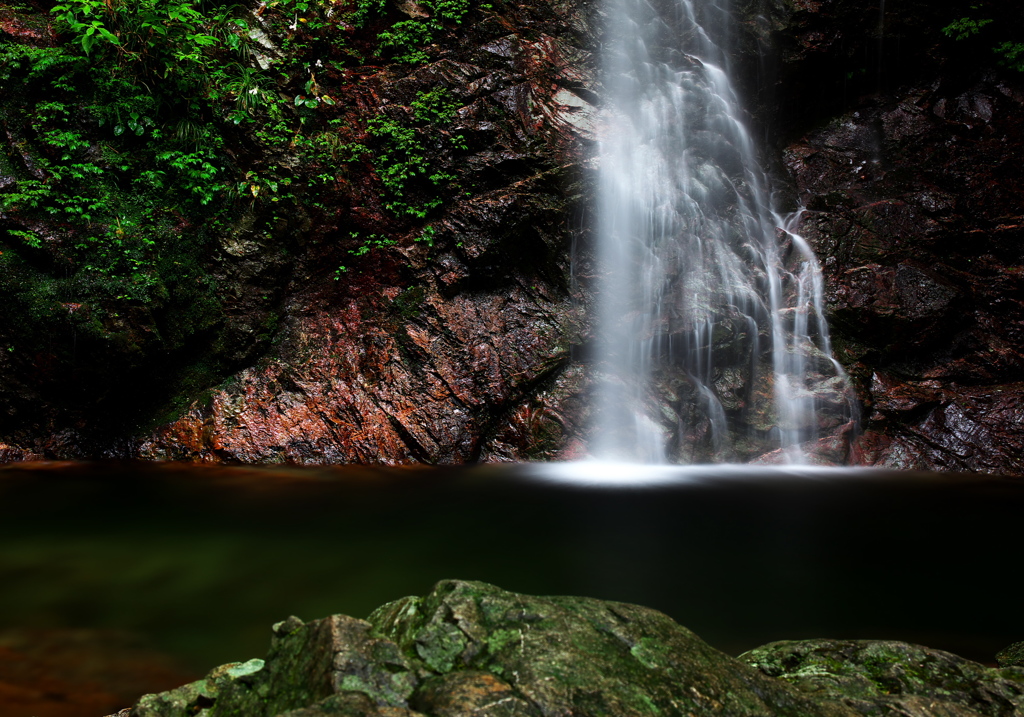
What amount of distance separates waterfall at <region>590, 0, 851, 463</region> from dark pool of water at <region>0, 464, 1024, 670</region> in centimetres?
151

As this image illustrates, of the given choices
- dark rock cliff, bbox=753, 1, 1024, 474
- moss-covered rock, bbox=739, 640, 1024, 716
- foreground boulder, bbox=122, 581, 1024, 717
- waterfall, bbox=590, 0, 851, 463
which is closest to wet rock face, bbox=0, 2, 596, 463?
waterfall, bbox=590, 0, 851, 463

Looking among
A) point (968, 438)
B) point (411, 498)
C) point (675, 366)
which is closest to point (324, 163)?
point (411, 498)

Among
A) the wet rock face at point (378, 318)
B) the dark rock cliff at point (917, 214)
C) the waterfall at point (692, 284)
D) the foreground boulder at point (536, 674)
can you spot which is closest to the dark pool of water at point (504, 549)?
the wet rock face at point (378, 318)

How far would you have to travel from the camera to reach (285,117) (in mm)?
8289

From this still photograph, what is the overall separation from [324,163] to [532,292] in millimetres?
4028

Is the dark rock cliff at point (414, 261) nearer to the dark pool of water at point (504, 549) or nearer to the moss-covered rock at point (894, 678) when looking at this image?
the dark pool of water at point (504, 549)

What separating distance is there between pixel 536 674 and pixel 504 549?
10.1 ft

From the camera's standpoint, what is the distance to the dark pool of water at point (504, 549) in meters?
3.33

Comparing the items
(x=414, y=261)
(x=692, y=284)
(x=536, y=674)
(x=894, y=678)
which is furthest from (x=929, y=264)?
(x=536, y=674)

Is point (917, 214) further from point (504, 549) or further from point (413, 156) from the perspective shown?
point (504, 549)

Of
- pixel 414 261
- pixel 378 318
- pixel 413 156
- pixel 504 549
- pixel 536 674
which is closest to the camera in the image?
→ pixel 536 674

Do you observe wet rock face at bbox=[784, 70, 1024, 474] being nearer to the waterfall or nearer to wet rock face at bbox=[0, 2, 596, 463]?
the waterfall

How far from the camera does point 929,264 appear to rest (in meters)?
8.73

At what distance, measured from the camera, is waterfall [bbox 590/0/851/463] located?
26.7 feet
